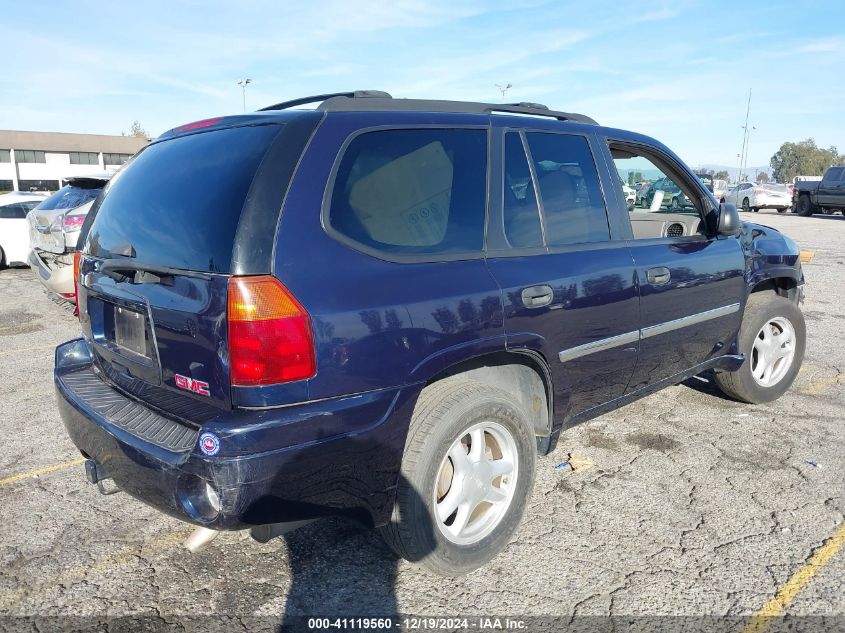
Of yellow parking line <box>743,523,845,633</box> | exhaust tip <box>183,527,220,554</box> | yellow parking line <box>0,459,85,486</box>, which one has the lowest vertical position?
yellow parking line <box>743,523,845,633</box>

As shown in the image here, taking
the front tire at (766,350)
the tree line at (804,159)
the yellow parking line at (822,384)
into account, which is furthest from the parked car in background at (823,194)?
the tree line at (804,159)

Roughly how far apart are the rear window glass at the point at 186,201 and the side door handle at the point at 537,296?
1197 millimetres

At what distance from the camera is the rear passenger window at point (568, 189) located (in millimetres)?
3076

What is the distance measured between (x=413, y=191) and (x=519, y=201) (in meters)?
0.62

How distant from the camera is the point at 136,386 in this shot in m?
2.62

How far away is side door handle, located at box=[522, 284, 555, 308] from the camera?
276cm

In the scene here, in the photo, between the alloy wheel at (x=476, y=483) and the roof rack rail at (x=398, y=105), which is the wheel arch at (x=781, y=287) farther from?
the alloy wheel at (x=476, y=483)


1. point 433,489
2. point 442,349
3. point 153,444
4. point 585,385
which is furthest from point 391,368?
point 585,385

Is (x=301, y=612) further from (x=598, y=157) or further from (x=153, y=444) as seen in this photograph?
(x=598, y=157)

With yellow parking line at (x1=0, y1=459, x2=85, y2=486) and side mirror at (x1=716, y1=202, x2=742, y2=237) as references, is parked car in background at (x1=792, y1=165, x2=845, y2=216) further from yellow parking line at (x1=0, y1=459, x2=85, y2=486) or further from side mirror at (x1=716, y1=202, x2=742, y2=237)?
yellow parking line at (x1=0, y1=459, x2=85, y2=486)

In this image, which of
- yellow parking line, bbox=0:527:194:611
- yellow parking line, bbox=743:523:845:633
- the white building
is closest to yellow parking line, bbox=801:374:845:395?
yellow parking line, bbox=743:523:845:633

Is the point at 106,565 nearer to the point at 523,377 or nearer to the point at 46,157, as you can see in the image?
the point at 523,377

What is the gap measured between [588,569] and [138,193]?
2.45 metres

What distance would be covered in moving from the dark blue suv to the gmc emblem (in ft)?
0.04
